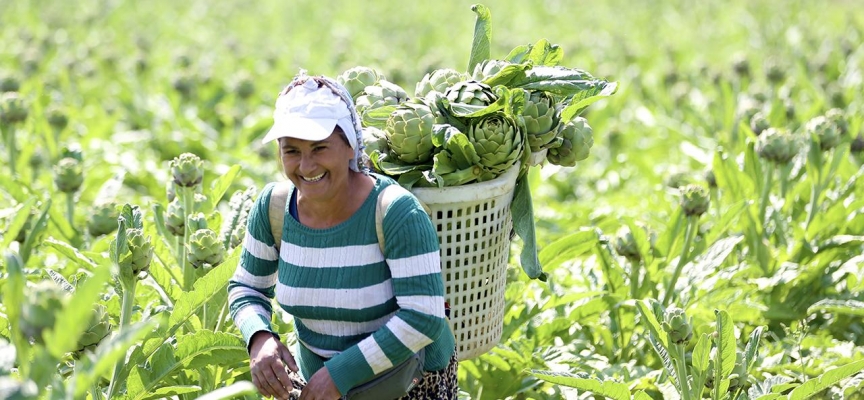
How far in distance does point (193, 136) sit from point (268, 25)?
4.15m

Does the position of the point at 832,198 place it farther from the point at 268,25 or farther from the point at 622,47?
the point at 268,25

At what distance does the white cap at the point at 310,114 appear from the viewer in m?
1.94

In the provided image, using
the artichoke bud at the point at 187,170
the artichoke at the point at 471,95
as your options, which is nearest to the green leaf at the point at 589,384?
the artichoke at the point at 471,95

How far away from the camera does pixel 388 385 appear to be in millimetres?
2039

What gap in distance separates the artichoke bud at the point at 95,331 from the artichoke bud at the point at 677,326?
120 centimetres

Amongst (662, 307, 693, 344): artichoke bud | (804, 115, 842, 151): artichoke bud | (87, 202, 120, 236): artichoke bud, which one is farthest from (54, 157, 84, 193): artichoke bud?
(804, 115, 842, 151): artichoke bud

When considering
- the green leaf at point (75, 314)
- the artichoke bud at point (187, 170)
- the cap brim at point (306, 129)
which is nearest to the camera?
the green leaf at point (75, 314)

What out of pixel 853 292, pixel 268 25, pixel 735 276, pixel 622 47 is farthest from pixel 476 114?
pixel 268 25

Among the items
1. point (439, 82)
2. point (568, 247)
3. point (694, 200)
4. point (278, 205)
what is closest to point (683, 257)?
point (694, 200)

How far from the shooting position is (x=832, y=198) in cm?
370

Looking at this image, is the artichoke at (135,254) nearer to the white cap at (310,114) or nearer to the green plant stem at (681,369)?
the white cap at (310,114)

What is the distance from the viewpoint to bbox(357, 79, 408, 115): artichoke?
97.6 inches

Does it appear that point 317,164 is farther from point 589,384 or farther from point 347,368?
point 589,384

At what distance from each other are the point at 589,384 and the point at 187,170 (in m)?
1.20
